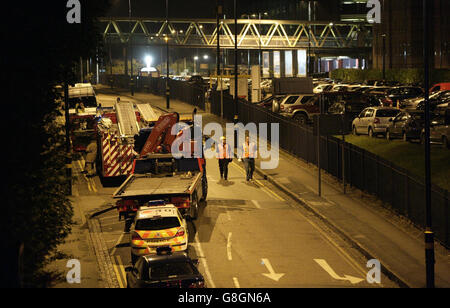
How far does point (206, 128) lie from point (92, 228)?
23.0 meters

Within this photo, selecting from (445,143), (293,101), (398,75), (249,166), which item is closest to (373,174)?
(249,166)

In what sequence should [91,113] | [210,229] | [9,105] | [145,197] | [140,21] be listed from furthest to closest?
[140,21], [91,113], [210,229], [145,197], [9,105]

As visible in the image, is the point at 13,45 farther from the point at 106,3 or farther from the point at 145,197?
the point at 145,197

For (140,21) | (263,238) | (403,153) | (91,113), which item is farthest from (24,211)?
(140,21)

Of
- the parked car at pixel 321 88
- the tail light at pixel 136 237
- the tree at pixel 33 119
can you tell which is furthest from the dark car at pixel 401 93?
the tree at pixel 33 119

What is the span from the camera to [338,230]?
73.8 feet

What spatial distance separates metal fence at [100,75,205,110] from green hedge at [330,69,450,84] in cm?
2683

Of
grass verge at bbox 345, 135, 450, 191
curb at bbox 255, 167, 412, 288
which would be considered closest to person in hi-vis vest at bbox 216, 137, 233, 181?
curb at bbox 255, 167, 412, 288

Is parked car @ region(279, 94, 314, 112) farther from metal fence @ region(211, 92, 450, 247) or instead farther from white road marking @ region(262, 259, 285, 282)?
white road marking @ region(262, 259, 285, 282)

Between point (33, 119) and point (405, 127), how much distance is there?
78.8 feet

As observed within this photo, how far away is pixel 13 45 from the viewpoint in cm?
1341

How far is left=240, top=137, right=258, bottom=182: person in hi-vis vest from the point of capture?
2934cm

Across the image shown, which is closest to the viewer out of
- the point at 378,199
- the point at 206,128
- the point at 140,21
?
the point at 378,199

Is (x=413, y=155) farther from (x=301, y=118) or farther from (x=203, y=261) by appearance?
(x=203, y=261)
